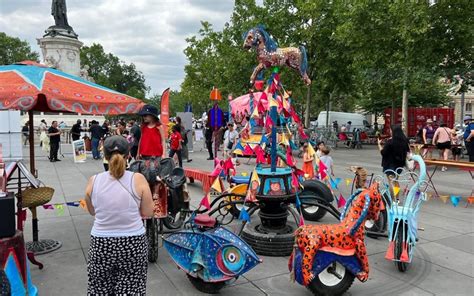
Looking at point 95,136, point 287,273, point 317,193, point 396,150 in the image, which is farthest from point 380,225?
point 95,136

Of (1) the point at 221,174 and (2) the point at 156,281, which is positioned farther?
(1) the point at 221,174

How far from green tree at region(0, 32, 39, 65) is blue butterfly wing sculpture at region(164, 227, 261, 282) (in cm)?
6615

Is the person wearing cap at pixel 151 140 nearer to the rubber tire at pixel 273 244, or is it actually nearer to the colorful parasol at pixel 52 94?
the colorful parasol at pixel 52 94

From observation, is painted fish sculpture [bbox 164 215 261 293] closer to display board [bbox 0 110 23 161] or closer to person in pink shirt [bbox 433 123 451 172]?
person in pink shirt [bbox 433 123 451 172]

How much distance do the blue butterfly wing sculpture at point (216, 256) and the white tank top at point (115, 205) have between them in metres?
1.08

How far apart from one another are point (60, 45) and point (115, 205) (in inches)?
1214

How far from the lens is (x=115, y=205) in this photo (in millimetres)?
2969

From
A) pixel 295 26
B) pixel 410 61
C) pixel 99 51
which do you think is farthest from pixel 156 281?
pixel 99 51

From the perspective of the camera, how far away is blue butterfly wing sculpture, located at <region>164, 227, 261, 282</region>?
389 cm

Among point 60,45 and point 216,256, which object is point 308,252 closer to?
point 216,256

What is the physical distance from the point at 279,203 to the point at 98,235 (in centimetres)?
288

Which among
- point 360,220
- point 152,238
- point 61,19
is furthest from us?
point 61,19

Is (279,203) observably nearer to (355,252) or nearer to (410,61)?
(355,252)

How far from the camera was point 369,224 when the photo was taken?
6234 mm
